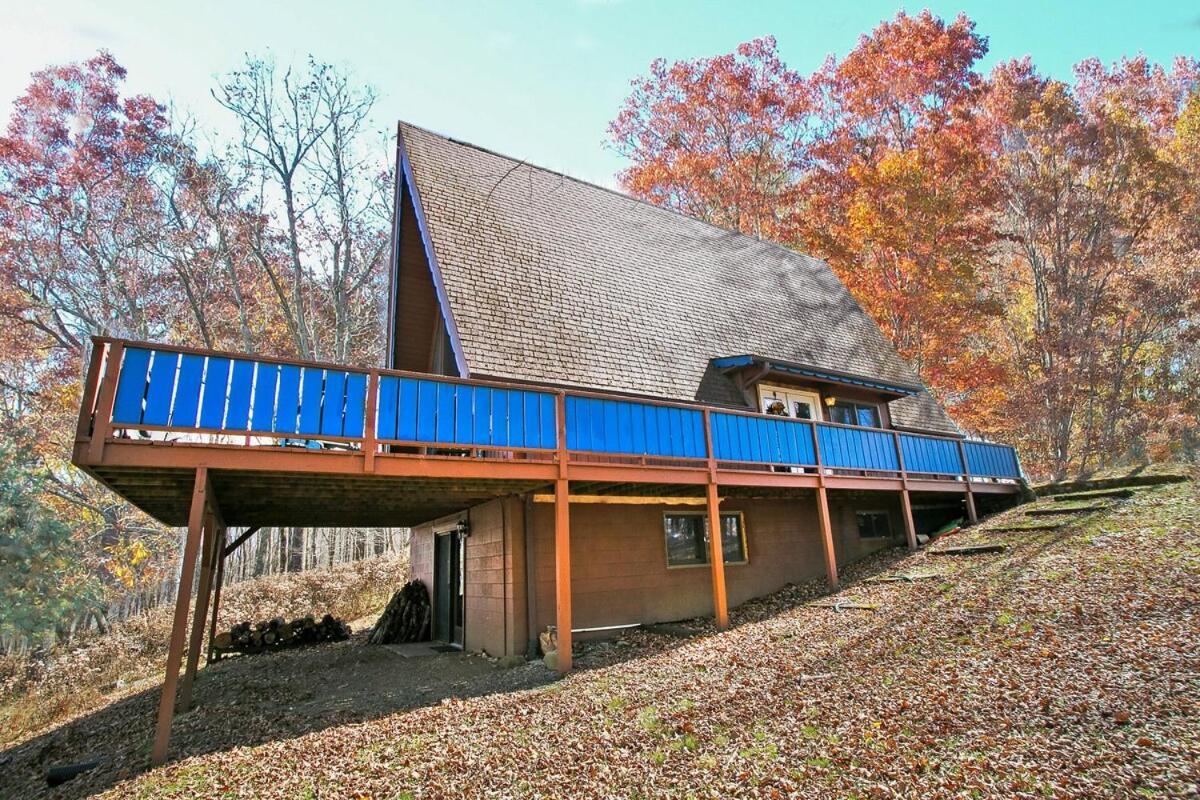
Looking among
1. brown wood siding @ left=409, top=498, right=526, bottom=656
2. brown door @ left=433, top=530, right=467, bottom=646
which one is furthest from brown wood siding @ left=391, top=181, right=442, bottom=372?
brown wood siding @ left=409, top=498, right=526, bottom=656

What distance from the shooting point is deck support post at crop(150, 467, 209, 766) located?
527 centimetres

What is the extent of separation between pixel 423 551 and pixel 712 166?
21524 mm

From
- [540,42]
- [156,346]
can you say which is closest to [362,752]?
[156,346]

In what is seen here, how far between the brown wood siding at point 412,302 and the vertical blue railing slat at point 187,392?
24.0 ft

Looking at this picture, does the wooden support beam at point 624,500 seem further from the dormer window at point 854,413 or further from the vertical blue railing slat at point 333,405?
the dormer window at point 854,413

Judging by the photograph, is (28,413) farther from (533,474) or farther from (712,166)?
(712,166)

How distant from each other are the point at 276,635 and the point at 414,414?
9628 mm

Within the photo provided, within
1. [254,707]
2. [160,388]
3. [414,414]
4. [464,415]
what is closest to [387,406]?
[414,414]

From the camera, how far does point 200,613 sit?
8.34 m

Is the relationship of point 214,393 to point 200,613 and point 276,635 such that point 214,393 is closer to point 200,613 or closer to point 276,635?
point 200,613

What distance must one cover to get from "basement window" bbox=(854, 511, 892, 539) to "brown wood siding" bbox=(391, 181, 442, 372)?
10932 millimetres

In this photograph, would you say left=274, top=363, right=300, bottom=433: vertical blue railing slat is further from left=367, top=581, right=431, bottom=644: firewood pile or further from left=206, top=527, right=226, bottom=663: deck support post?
left=367, top=581, right=431, bottom=644: firewood pile

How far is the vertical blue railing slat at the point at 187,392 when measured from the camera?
580 cm

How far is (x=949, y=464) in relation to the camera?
13.9 m
